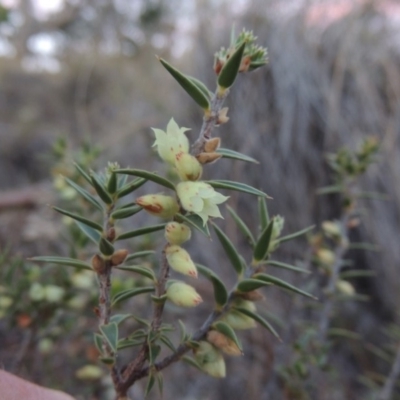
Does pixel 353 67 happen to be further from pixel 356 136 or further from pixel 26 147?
pixel 26 147

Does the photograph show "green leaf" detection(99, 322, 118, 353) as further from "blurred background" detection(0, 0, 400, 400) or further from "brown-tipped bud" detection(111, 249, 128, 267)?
"blurred background" detection(0, 0, 400, 400)

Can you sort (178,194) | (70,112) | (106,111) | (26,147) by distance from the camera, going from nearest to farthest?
1. (178,194)
2. (26,147)
3. (106,111)
4. (70,112)

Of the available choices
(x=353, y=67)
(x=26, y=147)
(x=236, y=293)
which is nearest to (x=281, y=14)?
(x=353, y=67)

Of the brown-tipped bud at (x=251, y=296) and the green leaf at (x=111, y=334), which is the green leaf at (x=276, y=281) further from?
the green leaf at (x=111, y=334)

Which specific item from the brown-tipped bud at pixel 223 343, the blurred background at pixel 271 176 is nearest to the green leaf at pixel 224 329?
the brown-tipped bud at pixel 223 343

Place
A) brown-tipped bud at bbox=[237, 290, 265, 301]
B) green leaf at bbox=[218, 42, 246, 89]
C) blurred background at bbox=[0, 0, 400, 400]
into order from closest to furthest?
1. green leaf at bbox=[218, 42, 246, 89]
2. brown-tipped bud at bbox=[237, 290, 265, 301]
3. blurred background at bbox=[0, 0, 400, 400]

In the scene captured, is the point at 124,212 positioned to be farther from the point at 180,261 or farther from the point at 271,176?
the point at 271,176

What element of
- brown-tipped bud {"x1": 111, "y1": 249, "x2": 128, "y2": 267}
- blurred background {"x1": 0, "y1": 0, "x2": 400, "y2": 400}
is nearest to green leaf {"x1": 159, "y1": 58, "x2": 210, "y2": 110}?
brown-tipped bud {"x1": 111, "y1": 249, "x2": 128, "y2": 267}

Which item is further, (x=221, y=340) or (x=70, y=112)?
(x=70, y=112)
